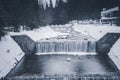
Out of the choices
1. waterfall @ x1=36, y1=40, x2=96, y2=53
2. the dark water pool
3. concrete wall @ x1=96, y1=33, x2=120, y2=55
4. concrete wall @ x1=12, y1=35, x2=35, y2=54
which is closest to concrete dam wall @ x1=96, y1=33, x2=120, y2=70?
concrete wall @ x1=96, y1=33, x2=120, y2=55

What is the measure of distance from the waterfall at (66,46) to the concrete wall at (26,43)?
38.3 inches

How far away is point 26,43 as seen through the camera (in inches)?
1133

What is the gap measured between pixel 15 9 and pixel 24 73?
50.8 feet

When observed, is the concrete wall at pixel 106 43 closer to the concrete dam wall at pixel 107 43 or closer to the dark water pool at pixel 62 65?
the concrete dam wall at pixel 107 43

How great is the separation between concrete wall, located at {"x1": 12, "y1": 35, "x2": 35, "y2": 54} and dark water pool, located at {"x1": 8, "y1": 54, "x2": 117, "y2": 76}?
2.11 meters

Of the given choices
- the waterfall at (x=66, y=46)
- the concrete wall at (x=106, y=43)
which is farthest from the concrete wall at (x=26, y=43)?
the concrete wall at (x=106, y=43)

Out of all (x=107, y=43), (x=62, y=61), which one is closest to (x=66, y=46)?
(x=62, y=61)

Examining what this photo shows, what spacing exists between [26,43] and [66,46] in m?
6.36

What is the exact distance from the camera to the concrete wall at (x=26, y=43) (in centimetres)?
2814

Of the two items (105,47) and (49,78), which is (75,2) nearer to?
(105,47)

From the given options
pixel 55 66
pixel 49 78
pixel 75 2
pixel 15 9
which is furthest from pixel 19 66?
pixel 75 2

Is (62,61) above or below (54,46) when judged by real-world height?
below

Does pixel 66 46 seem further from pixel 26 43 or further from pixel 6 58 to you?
pixel 6 58

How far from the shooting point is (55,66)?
71.2 ft
